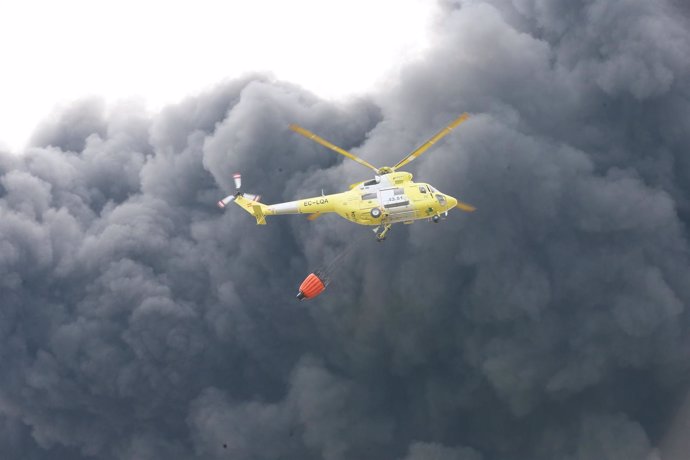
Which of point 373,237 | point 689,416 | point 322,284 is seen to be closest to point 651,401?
point 689,416

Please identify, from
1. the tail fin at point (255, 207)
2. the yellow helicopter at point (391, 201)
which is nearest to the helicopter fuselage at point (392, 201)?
the yellow helicopter at point (391, 201)

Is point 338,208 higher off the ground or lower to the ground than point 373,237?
higher

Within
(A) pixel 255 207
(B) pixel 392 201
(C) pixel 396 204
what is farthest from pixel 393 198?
(A) pixel 255 207

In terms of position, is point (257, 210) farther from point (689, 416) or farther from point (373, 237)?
point (689, 416)

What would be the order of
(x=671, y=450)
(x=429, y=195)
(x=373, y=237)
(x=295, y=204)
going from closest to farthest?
(x=429, y=195)
(x=295, y=204)
(x=671, y=450)
(x=373, y=237)

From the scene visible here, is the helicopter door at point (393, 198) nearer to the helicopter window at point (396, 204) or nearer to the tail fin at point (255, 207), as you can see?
the helicopter window at point (396, 204)

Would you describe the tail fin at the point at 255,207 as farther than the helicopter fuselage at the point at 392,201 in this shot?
Yes

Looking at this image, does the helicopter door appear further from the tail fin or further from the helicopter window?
the tail fin

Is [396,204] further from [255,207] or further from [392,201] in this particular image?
[255,207]

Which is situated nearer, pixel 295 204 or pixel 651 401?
pixel 295 204
